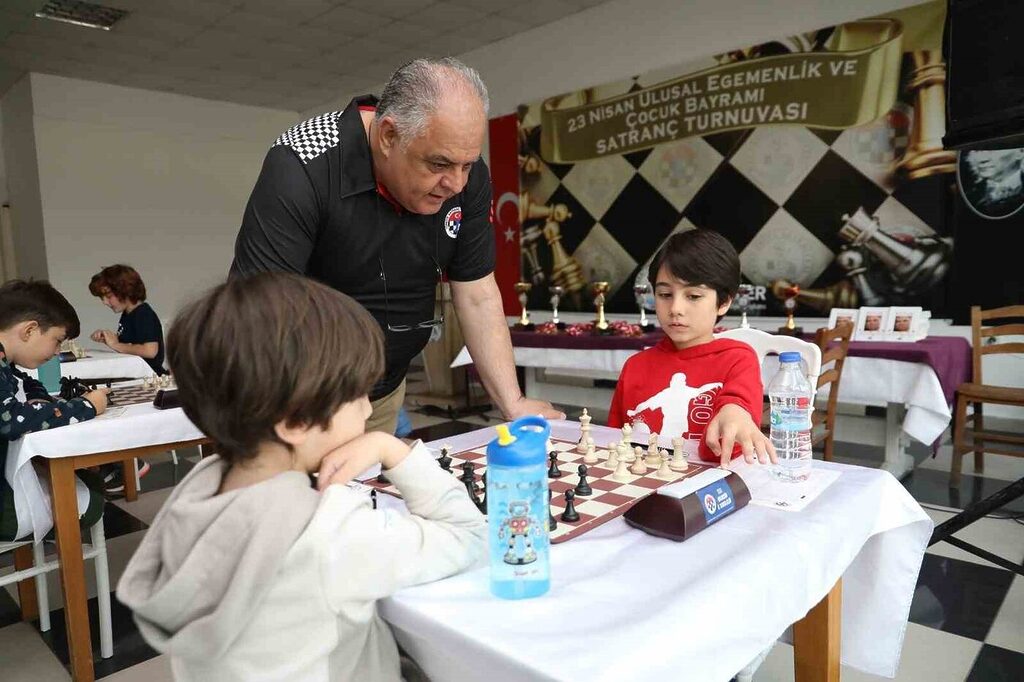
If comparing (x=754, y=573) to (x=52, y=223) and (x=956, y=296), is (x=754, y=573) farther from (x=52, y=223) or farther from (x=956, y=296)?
(x=52, y=223)

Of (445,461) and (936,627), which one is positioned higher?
(445,461)

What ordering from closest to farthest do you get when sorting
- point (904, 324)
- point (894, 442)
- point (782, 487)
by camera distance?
1. point (782, 487)
2. point (894, 442)
3. point (904, 324)

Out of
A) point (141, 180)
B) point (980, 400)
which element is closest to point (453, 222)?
point (980, 400)

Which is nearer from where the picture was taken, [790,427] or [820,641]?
[820,641]

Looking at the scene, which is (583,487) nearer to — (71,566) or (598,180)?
(71,566)

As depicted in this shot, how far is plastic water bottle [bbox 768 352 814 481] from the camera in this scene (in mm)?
1193

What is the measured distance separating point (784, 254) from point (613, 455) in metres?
4.11

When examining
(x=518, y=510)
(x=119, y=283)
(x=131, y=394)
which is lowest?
(x=131, y=394)

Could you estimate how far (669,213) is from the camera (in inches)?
216

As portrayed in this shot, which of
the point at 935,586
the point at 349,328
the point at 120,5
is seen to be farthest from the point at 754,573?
the point at 120,5

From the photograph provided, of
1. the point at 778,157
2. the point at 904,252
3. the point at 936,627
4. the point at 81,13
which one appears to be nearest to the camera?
the point at 936,627

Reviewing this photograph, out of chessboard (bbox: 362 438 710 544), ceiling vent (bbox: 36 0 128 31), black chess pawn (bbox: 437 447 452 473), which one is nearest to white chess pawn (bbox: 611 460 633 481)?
chessboard (bbox: 362 438 710 544)

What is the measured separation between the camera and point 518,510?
74cm

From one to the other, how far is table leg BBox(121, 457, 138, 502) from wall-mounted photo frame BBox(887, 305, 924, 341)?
3993 mm
